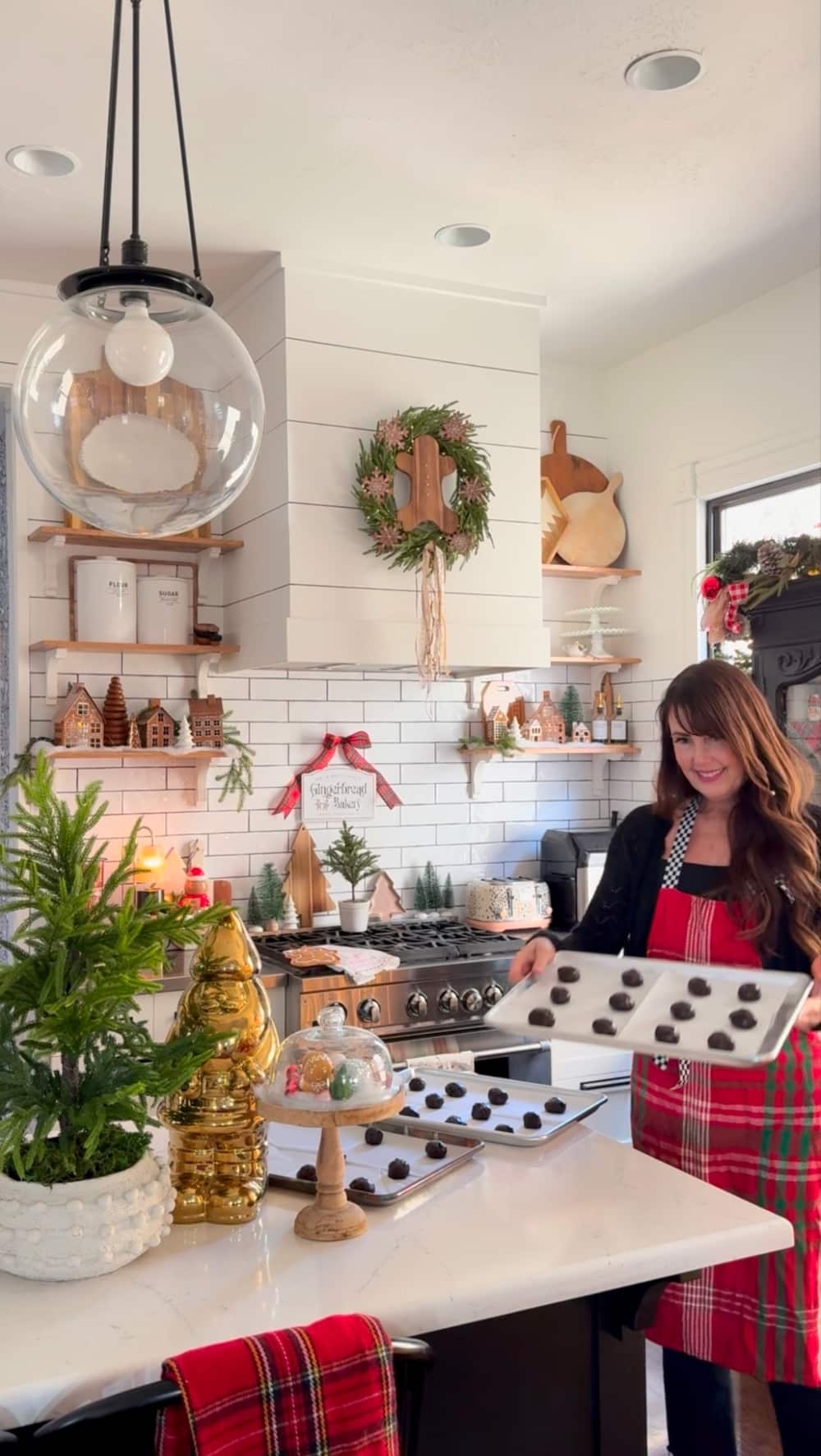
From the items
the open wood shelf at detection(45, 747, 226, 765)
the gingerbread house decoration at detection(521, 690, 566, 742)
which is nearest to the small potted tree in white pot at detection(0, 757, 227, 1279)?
the open wood shelf at detection(45, 747, 226, 765)

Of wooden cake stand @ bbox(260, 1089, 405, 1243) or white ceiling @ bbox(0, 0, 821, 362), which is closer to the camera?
wooden cake stand @ bbox(260, 1089, 405, 1243)

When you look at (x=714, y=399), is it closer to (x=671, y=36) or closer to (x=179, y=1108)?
(x=671, y=36)

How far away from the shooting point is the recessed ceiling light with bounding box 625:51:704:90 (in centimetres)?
251

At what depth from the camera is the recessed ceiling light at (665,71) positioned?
Result: 2.51m

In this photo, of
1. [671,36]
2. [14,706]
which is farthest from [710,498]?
[14,706]

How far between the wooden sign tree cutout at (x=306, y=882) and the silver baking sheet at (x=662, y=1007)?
192 centimetres

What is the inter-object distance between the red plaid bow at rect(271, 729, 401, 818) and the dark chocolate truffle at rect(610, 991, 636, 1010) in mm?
2150

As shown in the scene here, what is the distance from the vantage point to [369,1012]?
342cm

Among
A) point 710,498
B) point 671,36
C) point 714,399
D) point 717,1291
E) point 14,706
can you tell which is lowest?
point 717,1291

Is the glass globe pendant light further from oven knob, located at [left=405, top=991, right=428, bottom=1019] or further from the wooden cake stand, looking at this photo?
oven knob, located at [left=405, top=991, right=428, bottom=1019]

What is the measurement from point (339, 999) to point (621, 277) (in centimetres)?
233

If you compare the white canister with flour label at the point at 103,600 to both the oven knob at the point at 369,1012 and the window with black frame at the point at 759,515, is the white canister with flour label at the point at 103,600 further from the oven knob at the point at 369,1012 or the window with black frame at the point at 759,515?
the window with black frame at the point at 759,515

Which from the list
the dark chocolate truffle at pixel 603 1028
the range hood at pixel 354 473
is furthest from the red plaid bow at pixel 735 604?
the dark chocolate truffle at pixel 603 1028

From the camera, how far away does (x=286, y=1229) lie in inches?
62.9
